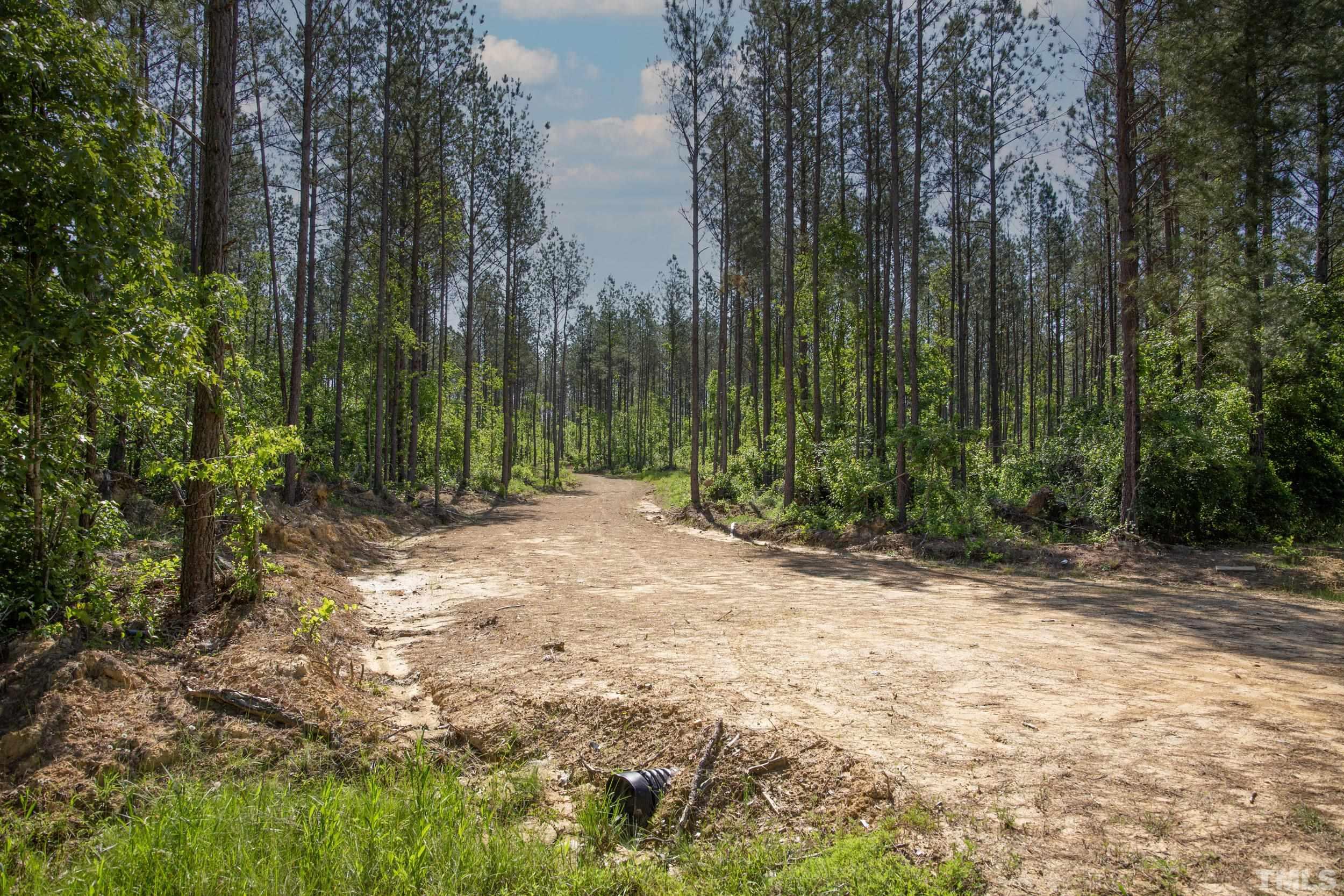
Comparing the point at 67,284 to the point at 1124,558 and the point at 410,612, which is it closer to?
the point at 410,612

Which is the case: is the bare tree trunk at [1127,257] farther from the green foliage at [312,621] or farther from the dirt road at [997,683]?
the green foliage at [312,621]

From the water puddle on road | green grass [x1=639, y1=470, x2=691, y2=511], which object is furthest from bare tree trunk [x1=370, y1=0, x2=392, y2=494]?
green grass [x1=639, y1=470, x2=691, y2=511]

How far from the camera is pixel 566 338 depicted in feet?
146

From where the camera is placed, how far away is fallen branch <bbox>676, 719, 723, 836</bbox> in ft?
12.4

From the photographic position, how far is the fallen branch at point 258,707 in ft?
15.0

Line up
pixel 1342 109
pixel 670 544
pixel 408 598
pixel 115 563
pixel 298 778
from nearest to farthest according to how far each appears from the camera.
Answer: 1. pixel 298 778
2. pixel 115 563
3. pixel 408 598
4. pixel 1342 109
5. pixel 670 544

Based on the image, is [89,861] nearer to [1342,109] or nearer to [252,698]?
[252,698]

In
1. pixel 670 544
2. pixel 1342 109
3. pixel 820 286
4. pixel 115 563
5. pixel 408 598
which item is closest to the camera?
pixel 115 563

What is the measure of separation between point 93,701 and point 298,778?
1.41 m

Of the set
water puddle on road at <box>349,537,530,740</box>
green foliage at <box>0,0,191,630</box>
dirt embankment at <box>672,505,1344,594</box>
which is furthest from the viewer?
dirt embankment at <box>672,505,1344,594</box>

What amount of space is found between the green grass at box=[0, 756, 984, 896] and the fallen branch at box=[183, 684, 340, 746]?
697mm

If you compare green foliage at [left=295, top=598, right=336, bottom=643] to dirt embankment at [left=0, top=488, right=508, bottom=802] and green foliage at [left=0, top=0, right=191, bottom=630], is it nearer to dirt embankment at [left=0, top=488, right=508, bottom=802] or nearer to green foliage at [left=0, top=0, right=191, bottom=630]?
dirt embankment at [left=0, top=488, right=508, bottom=802]

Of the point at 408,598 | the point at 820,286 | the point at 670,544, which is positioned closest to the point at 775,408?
the point at 820,286

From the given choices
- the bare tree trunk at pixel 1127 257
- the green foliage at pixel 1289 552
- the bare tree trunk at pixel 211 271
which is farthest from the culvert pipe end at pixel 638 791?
the bare tree trunk at pixel 1127 257
